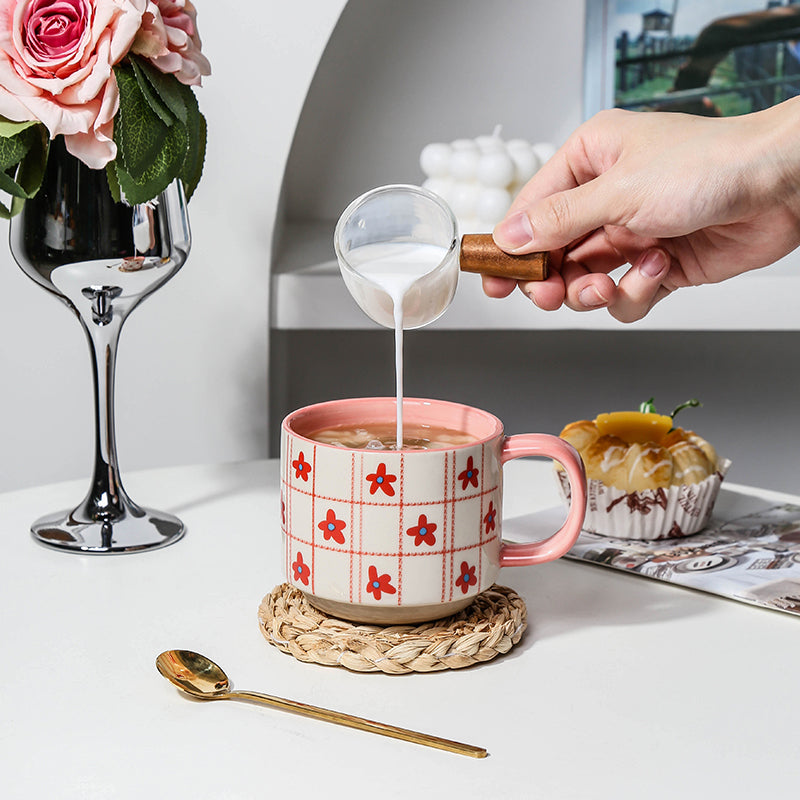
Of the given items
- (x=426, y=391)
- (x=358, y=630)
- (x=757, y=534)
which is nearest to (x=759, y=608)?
(x=757, y=534)

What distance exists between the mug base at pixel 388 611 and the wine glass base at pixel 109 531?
10.1 inches

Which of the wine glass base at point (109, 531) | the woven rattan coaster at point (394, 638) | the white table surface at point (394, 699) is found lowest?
the white table surface at point (394, 699)

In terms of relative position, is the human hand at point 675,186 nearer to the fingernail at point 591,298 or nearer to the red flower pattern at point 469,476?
the fingernail at point 591,298

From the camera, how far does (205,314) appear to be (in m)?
1.66

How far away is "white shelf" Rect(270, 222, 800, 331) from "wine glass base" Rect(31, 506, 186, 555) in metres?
0.83

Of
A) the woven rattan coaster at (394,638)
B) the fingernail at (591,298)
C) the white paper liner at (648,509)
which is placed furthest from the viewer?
the fingernail at (591,298)

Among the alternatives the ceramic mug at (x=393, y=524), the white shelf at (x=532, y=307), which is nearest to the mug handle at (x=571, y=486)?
the ceramic mug at (x=393, y=524)

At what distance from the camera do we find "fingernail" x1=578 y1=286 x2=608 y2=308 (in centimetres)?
93

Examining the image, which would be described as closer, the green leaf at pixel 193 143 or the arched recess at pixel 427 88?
the green leaf at pixel 193 143

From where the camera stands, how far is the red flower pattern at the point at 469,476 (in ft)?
1.94

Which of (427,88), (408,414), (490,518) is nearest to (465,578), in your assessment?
(490,518)

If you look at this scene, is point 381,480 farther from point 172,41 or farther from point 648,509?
point 172,41

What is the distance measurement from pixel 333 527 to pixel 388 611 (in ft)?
0.21

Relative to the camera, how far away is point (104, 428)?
0.88 meters
